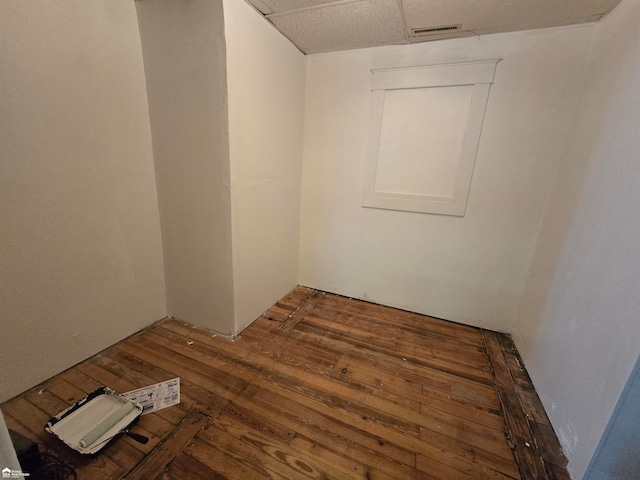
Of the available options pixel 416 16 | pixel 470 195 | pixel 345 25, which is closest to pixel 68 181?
pixel 345 25

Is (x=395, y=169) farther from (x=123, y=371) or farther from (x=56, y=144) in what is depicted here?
(x=123, y=371)

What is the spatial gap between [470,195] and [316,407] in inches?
75.2

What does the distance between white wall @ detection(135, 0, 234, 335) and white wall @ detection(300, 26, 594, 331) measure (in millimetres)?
1067

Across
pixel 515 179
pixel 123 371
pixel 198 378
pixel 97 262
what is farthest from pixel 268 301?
pixel 515 179

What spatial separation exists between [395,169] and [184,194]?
1.74m

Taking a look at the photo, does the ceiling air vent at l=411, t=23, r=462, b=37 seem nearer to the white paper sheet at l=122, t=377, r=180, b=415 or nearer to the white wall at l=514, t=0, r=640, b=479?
the white wall at l=514, t=0, r=640, b=479

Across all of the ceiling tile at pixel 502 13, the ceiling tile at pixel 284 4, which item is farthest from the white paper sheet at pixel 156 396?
the ceiling tile at pixel 502 13

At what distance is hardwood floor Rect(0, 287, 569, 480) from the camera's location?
1101 mm

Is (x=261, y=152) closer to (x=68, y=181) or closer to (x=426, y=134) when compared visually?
(x=68, y=181)

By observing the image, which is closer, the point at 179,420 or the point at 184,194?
the point at 179,420

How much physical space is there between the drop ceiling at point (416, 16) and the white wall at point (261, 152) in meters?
0.20

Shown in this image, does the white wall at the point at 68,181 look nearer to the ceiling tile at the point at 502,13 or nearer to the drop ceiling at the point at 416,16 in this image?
the drop ceiling at the point at 416,16

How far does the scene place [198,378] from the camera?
1.52 m

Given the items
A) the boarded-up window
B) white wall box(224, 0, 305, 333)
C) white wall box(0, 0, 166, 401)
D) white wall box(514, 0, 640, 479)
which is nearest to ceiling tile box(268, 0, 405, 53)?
white wall box(224, 0, 305, 333)
